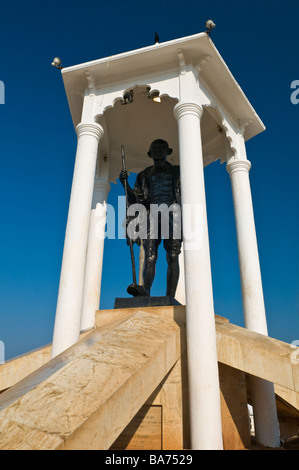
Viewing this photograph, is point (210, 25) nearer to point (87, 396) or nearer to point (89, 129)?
point (89, 129)

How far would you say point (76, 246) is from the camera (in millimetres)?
5930

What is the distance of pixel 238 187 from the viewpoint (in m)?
7.90

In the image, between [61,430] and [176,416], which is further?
[176,416]

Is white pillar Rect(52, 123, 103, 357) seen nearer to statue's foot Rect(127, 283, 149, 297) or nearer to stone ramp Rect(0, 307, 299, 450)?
stone ramp Rect(0, 307, 299, 450)

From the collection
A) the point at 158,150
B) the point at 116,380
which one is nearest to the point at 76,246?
the point at 116,380

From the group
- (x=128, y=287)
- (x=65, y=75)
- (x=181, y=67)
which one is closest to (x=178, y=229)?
(x=128, y=287)

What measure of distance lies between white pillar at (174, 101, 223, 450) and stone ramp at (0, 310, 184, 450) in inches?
25.1

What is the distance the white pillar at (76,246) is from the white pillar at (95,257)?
2.41m

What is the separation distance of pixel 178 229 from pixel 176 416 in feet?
12.6

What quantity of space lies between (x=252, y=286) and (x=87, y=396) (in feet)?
17.0

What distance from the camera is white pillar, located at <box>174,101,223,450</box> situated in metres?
4.25

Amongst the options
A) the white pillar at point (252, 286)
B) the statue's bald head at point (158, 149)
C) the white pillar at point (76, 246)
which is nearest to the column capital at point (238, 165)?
the white pillar at point (252, 286)

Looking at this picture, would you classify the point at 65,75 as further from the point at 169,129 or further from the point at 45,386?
the point at 45,386

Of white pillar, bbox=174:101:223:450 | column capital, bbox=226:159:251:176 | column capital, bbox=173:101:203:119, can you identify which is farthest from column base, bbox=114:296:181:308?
column capital, bbox=226:159:251:176
